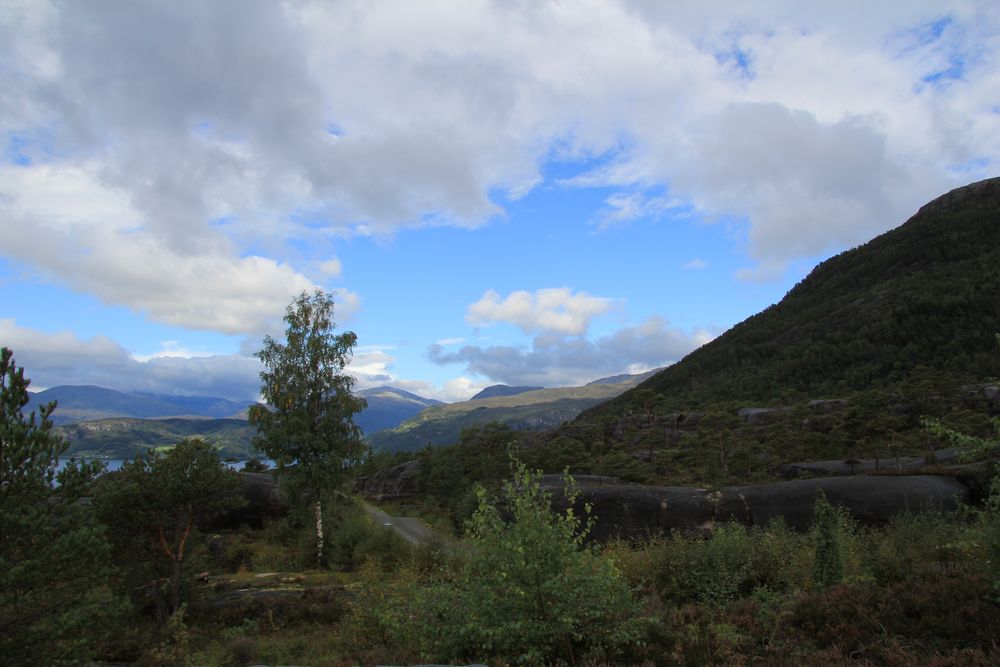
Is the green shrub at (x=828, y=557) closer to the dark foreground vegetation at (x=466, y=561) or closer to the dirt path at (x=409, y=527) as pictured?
the dark foreground vegetation at (x=466, y=561)

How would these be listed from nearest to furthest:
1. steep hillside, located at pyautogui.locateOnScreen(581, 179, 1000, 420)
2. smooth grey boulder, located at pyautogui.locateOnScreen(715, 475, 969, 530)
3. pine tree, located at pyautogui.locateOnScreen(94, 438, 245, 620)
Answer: pine tree, located at pyautogui.locateOnScreen(94, 438, 245, 620), smooth grey boulder, located at pyautogui.locateOnScreen(715, 475, 969, 530), steep hillside, located at pyautogui.locateOnScreen(581, 179, 1000, 420)

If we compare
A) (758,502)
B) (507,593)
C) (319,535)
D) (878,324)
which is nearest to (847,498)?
(758,502)

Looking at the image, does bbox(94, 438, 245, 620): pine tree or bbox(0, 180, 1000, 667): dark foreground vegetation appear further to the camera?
bbox(94, 438, 245, 620): pine tree

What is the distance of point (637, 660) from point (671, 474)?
33129mm

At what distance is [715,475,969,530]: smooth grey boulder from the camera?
58.3 ft

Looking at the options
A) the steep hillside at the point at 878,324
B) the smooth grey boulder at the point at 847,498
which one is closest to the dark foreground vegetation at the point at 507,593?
the smooth grey boulder at the point at 847,498

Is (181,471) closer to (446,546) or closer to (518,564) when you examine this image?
(446,546)

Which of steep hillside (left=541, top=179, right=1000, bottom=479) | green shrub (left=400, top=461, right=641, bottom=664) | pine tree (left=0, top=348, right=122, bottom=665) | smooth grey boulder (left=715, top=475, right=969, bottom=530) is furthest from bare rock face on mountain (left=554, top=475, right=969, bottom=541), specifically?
pine tree (left=0, top=348, right=122, bottom=665)

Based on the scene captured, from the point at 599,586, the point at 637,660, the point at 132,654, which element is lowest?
the point at 132,654

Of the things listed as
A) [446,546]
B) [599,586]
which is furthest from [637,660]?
[446,546]

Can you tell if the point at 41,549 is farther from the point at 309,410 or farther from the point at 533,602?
the point at 309,410

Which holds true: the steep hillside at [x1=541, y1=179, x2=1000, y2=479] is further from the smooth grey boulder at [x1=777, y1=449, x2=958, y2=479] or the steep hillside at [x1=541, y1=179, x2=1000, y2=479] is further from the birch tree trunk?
the birch tree trunk

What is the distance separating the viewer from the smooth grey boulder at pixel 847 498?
700 inches

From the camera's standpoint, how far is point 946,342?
6975cm
